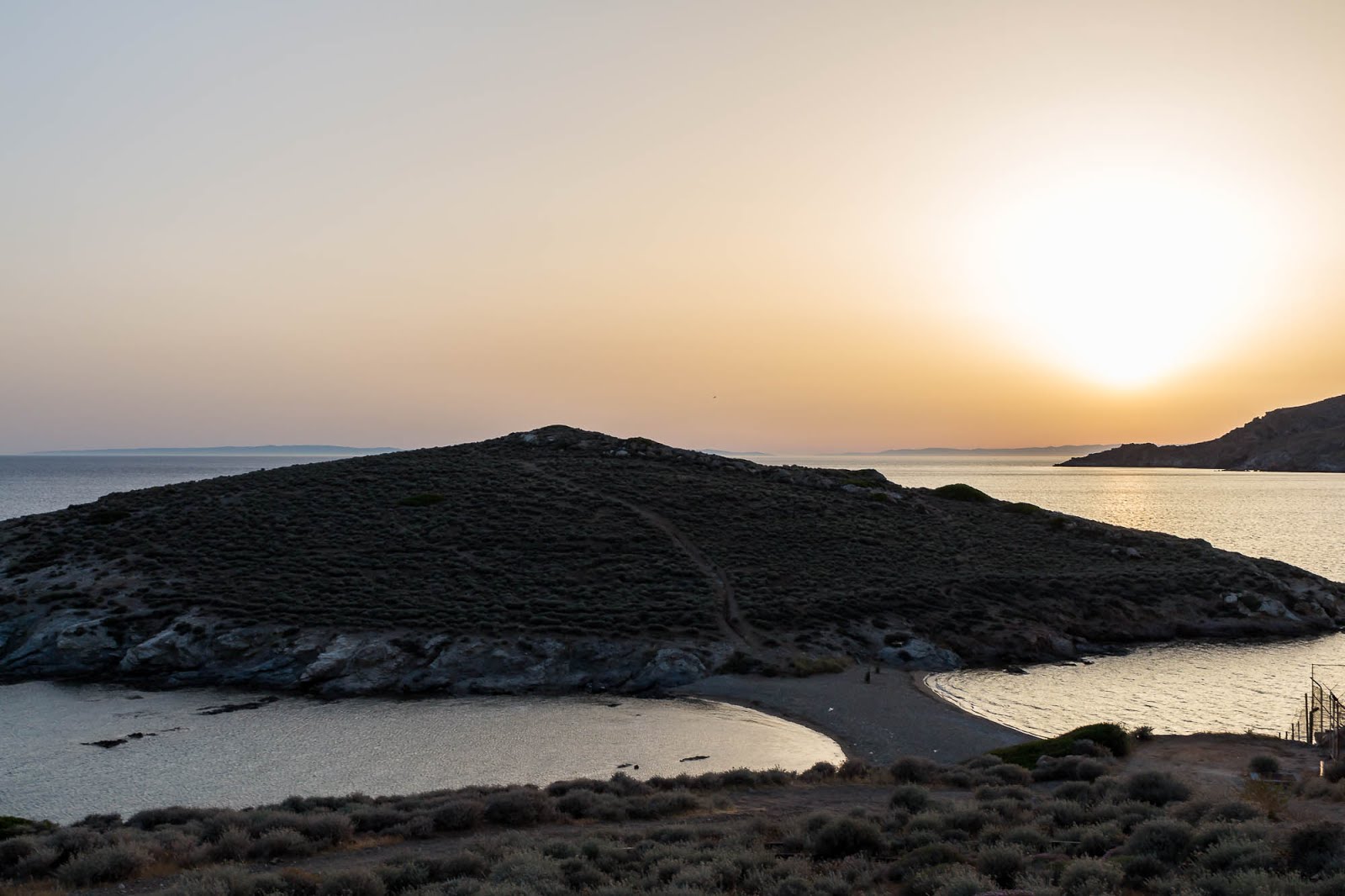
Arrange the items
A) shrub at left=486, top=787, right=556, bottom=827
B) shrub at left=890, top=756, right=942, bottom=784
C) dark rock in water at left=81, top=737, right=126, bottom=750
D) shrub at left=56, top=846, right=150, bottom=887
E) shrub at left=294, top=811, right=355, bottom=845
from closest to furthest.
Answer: shrub at left=56, top=846, right=150, bottom=887 < shrub at left=294, top=811, right=355, bottom=845 < shrub at left=486, top=787, right=556, bottom=827 < shrub at left=890, top=756, right=942, bottom=784 < dark rock in water at left=81, top=737, right=126, bottom=750

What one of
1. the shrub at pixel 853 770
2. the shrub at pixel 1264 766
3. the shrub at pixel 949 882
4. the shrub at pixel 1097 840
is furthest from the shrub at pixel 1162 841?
the shrub at pixel 1264 766

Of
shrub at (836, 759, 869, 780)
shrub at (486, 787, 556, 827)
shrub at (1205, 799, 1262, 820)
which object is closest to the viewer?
shrub at (1205, 799, 1262, 820)

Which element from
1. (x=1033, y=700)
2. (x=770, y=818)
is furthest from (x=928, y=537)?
(x=770, y=818)

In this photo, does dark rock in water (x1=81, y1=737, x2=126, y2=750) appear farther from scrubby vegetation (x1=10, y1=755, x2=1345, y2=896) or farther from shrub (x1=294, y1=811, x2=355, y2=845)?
shrub (x1=294, y1=811, x2=355, y2=845)

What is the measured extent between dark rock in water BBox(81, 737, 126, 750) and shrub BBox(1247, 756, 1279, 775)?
32394mm

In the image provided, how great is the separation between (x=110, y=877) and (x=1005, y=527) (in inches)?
2184

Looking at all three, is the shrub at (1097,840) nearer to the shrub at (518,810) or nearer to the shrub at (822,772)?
the shrub at (822,772)

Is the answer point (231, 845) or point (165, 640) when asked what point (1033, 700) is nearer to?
point (231, 845)

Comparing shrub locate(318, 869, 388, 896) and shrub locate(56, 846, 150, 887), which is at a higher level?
shrub locate(318, 869, 388, 896)

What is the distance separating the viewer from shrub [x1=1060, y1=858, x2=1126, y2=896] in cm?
999

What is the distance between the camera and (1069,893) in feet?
32.8

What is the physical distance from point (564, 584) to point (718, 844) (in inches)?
1130

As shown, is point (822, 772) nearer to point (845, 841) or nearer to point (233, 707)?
point (845, 841)

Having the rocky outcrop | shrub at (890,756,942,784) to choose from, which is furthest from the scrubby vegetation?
the rocky outcrop
